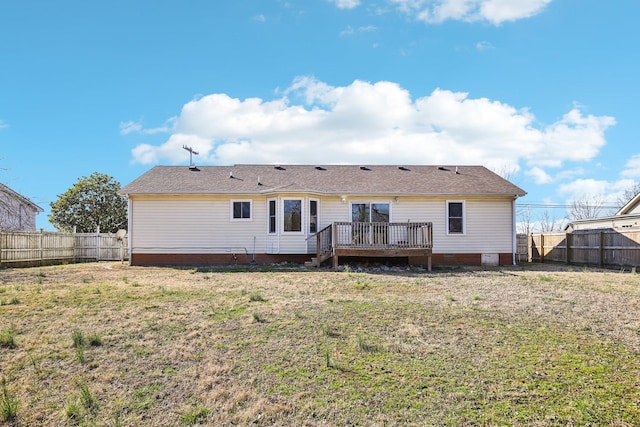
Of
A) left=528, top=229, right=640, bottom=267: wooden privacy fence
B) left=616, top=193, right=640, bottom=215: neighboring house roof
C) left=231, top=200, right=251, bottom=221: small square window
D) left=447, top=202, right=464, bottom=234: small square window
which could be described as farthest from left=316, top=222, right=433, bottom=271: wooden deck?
left=616, top=193, right=640, bottom=215: neighboring house roof

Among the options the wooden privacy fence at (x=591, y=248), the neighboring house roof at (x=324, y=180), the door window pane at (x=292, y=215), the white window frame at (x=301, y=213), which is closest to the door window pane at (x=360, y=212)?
the neighboring house roof at (x=324, y=180)

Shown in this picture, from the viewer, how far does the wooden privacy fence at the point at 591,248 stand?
16.4 meters

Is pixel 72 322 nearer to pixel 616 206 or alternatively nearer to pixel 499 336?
pixel 499 336

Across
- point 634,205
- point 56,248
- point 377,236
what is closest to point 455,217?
point 377,236

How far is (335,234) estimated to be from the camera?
50.7 feet

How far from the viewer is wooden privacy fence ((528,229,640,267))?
53.8 ft

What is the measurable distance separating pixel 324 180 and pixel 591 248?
1150 cm

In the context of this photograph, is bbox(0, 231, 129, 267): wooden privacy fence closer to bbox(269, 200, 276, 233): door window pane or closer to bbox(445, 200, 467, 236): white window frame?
bbox(269, 200, 276, 233): door window pane

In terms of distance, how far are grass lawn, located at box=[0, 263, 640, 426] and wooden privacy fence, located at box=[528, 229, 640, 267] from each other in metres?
8.84

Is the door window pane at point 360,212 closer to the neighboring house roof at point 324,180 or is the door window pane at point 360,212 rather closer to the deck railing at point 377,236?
the neighboring house roof at point 324,180

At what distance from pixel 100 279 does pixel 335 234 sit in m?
7.49

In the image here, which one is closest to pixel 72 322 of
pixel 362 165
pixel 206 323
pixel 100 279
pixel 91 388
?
pixel 206 323

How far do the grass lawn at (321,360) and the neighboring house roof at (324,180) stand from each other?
8517 mm

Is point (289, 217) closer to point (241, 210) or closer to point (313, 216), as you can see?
point (313, 216)
